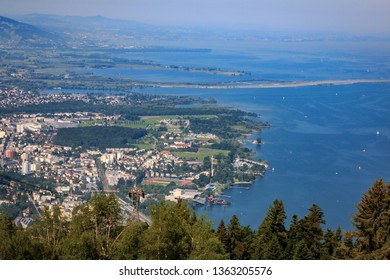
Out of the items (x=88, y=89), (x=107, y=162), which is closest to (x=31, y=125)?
(x=107, y=162)

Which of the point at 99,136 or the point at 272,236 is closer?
the point at 272,236

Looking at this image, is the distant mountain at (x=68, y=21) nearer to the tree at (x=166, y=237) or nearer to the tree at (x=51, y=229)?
the tree at (x=51, y=229)

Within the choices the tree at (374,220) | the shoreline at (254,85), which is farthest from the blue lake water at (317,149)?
the tree at (374,220)

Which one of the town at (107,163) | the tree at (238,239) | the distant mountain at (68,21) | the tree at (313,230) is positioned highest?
the distant mountain at (68,21)

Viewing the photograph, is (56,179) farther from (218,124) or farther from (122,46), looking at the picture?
(122,46)

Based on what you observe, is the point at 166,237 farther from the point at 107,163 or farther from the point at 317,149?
the point at 317,149

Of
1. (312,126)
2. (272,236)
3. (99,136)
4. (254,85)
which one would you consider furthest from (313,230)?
(254,85)
